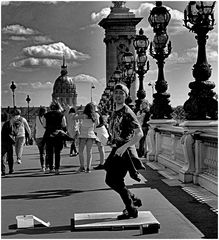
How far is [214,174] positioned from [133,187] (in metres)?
1.77

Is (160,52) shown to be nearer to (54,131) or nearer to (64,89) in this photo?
(54,131)

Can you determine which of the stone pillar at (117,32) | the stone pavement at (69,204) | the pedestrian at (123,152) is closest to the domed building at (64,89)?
the stone pillar at (117,32)

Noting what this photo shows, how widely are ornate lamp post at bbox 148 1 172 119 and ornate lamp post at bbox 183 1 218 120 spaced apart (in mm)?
4948

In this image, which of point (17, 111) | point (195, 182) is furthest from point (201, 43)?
point (17, 111)

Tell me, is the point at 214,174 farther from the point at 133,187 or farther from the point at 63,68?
the point at 63,68

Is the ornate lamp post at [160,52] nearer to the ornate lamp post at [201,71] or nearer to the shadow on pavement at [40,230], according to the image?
the ornate lamp post at [201,71]

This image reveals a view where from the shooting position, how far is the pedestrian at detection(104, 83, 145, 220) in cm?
859

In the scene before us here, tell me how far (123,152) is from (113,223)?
3.28 feet

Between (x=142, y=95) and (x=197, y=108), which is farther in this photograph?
(x=142, y=95)

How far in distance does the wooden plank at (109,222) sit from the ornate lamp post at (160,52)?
1027 centimetres

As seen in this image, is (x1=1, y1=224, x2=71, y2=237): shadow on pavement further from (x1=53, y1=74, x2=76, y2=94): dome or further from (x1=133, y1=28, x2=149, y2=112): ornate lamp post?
(x1=53, y1=74, x2=76, y2=94): dome

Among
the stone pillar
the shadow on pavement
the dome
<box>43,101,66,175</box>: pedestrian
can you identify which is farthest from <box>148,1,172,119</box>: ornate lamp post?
the dome

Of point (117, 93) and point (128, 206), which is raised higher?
point (117, 93)

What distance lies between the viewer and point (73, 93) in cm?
19412
